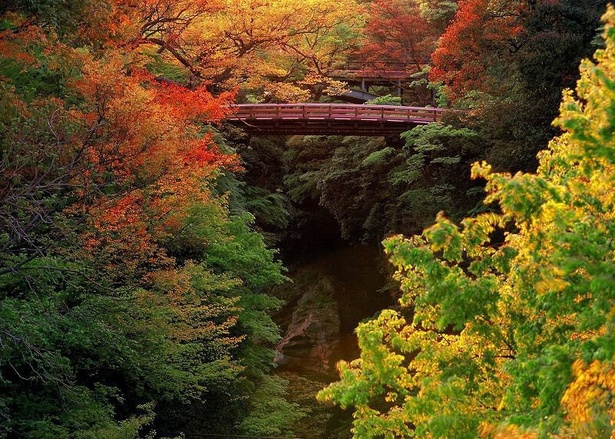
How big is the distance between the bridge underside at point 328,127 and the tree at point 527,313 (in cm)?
2139

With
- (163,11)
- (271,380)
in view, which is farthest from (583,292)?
(163,11)

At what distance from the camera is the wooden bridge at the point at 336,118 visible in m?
29.6

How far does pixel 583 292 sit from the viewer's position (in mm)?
5820

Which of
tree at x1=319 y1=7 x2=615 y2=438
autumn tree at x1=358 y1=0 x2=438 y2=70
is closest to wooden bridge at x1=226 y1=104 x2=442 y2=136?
autumn tree at x1=358 y1=0 x2=438 y2=70

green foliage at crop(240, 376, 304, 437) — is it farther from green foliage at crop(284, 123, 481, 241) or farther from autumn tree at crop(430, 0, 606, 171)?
autumn tree at crop(430, 0, 606, 171)

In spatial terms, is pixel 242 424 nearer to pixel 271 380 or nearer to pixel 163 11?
pixel 271 380

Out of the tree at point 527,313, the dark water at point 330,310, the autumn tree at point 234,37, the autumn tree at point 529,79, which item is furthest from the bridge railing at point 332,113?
the tree at point 527,313

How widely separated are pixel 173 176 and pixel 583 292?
41.1 feet

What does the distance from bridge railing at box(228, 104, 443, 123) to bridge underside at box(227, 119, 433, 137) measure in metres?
0.21

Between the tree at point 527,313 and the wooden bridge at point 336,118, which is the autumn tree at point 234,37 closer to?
the wooden bridge at point 336,118

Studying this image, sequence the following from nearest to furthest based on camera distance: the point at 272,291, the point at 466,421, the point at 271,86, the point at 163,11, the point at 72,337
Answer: the point at 466,421 < the point at 72,337 < the point at 163,11 < the point at 271,86 < the point at 272,291

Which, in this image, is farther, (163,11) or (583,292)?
(163,11)

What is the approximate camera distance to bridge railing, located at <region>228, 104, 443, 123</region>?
97.5ft

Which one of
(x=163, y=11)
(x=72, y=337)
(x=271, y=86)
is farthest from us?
(x=271, y=86)
